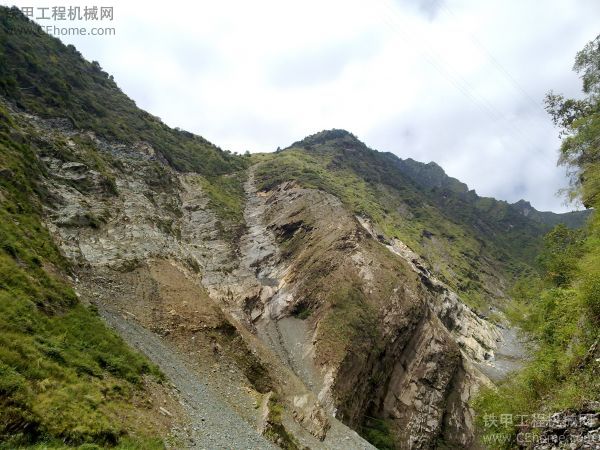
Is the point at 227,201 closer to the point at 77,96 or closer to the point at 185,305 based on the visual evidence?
the point at 77,96

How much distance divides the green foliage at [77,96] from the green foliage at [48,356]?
4161 centimetres

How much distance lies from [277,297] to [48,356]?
38182mm

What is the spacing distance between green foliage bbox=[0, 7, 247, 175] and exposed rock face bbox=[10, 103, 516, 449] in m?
6.53

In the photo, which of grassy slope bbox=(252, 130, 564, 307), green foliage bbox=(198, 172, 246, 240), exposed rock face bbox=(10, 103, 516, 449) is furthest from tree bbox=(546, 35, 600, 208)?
grassy slope bbox=(252, 130, 564, 307)

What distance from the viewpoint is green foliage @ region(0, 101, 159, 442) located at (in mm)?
12195

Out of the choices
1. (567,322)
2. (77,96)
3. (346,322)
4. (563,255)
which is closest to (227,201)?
(77,96)

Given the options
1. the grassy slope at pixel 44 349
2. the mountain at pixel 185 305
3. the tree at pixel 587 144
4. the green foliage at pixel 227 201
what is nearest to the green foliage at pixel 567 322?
the tree at pixel 587 144

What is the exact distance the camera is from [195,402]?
73.2 ft

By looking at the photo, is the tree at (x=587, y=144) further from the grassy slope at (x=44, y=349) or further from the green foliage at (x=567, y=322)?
the grassy slope at (x=44, y=349)

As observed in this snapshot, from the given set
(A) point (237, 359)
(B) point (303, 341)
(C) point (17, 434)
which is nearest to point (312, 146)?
(B) point (303, 341)

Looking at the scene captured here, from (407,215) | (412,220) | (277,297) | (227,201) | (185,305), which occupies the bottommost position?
(277,297)

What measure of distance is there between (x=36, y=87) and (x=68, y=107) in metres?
5.42

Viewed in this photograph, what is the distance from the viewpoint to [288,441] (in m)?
24.8

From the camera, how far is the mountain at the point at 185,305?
17516 mm
